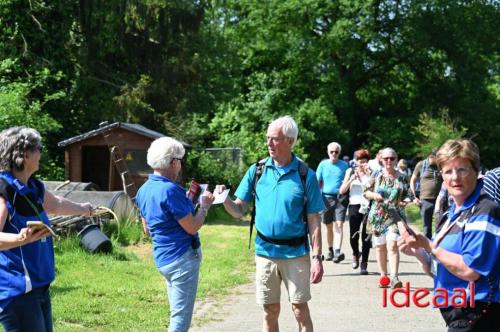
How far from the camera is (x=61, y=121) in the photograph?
92.7 feet

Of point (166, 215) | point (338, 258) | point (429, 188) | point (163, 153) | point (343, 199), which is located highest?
point (163, 153)

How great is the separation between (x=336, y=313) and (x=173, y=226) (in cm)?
351

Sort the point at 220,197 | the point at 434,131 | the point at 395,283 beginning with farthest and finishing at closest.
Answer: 1. the point at 434,131
2. the point at 395,283
3. the point at 220,197

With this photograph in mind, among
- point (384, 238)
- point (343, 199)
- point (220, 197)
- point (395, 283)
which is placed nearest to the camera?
point (220, 197)

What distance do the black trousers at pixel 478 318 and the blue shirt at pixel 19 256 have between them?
2352 mm

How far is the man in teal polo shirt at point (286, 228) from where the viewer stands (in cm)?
599

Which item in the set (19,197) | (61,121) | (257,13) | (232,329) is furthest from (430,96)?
(19,197)

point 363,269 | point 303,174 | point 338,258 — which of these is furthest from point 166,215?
point 338,258

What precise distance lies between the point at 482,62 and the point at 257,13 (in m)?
12.2

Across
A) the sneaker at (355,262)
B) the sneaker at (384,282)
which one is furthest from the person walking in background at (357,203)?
the sneaker at (384,282)

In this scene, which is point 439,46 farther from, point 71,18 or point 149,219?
point 149,219

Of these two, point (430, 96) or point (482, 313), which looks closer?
point (482, 313)

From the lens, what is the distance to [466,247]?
382 cm

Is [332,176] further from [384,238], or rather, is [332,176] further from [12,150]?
[12,150]
